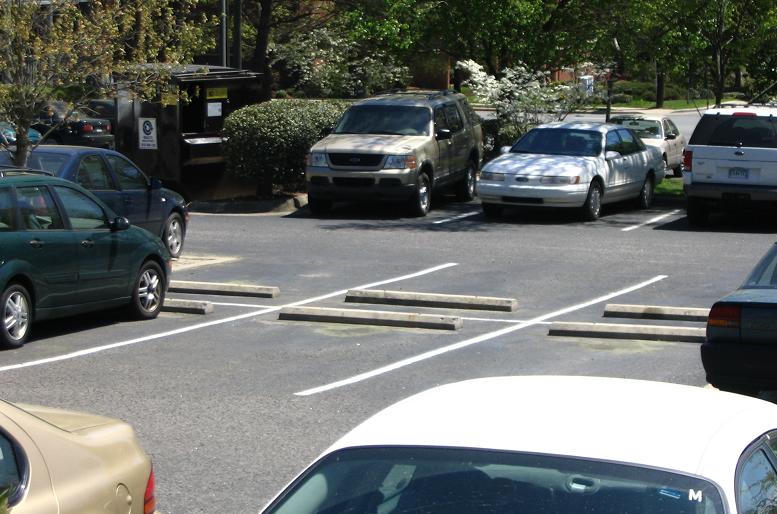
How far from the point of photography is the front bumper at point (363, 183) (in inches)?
852

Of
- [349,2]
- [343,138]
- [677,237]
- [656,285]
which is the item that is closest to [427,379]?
[656,285]

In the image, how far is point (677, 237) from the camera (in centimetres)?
1941

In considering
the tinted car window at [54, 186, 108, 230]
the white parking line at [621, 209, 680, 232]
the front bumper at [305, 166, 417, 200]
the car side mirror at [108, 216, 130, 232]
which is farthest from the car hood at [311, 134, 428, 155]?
the tinted car window at [54, 186, 108, 230]

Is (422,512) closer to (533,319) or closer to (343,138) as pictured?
(533,319)

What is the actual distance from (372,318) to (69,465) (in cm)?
827

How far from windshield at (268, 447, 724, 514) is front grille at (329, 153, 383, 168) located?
18.0 meters

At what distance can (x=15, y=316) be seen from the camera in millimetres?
11508

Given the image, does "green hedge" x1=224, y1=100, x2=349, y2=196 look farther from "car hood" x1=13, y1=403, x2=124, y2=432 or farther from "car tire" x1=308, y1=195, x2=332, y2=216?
"car hood" x1=13, y1=403, x2=124, y2=432

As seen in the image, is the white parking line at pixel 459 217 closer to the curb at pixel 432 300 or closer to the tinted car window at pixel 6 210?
the curb at pixel 432 300

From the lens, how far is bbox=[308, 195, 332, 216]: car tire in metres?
22.4

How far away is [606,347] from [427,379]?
85.0 inches

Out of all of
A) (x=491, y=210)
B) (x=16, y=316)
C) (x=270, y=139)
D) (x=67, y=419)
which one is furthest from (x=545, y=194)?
(x=67, y=419)

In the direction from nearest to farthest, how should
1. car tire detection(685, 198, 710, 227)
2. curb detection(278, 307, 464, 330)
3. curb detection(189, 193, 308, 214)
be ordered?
1. curb detection(278, 307, 464, 330)
2. car tire detection(685, 198, 710, 227)
3. curb detection(189, 193, 308, 214)

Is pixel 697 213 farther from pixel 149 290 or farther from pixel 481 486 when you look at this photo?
pixel 481 486
